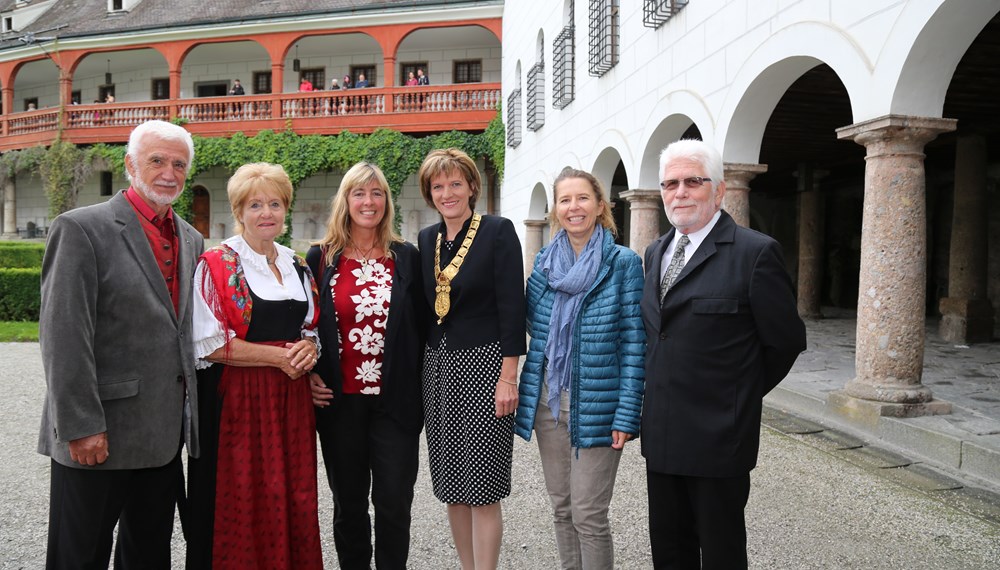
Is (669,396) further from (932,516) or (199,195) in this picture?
(199,195)

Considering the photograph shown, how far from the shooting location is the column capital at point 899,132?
4.96 metres

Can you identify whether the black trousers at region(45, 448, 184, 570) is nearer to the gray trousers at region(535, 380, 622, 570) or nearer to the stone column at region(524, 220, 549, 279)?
the gray trousers at region(535, 380, 622, 570)

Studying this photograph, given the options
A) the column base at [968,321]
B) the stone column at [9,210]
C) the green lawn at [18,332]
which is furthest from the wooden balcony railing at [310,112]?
the column base at [968,321]

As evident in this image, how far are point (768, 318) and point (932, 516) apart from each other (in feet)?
8.48

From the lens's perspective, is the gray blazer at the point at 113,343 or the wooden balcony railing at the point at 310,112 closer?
the gray blazer at the point at 113,343

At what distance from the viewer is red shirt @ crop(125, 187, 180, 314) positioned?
2.51m

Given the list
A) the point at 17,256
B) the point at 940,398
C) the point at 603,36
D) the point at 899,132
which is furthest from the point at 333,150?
the point at 940,398

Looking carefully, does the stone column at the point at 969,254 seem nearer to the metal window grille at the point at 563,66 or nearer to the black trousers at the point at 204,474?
the metal window grille at the point at 563,66

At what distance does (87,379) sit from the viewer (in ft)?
7.26

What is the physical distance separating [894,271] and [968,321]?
636 centimetres

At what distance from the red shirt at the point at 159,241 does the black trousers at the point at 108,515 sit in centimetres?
63

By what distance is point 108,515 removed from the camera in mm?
2357

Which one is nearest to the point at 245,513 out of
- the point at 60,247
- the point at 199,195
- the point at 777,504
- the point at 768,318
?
the point at 60,247

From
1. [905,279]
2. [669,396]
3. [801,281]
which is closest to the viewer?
[669,396]
